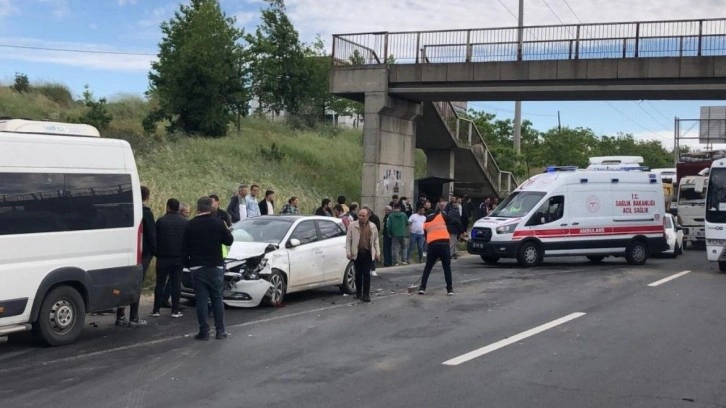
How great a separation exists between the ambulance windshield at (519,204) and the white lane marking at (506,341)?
8836 millimetres

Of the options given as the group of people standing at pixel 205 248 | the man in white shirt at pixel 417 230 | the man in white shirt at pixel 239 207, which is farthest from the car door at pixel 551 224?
the man in white shirt at pixel 239 207

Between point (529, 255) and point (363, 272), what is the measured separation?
26.9 feet

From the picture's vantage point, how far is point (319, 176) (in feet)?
100

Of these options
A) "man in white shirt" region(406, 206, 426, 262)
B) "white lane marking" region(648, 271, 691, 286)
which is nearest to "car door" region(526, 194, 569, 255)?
"man in white shirt" region(406, 206, 426, 262)

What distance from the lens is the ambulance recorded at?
67.4ft

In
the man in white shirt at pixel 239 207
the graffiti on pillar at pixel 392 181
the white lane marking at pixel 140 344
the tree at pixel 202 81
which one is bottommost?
the white lane marking at pixel 140 344

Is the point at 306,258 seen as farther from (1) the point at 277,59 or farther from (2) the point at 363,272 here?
(1) the point at 277,59

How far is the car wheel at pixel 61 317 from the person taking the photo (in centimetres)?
902

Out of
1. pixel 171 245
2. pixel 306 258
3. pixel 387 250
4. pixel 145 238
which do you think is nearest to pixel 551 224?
pixel 387 250

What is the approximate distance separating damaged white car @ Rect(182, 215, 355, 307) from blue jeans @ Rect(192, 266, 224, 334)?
2497 millimetres

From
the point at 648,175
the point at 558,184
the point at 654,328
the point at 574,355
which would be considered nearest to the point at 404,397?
the point at 574,355

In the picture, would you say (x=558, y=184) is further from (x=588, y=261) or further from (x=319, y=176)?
(x=319, y=176)

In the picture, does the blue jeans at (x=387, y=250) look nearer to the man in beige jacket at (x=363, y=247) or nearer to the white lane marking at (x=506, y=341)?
the man in beige jacket at (x=363, y=247)

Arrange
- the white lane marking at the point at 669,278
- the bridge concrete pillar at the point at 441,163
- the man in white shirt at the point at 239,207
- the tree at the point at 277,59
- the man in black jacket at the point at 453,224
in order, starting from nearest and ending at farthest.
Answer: the white lane marking at the point at 669,278, the man in white shirt at the point at 239,207, the man in black jacket at the point at 453,224, the bridge concrete pillar at the point at 441,163, the tree at the point at 277,59
